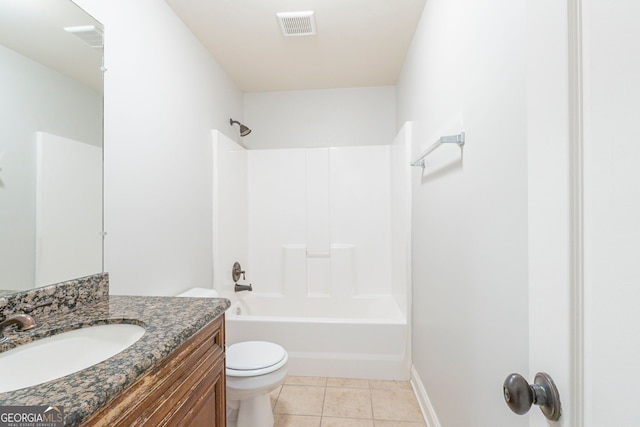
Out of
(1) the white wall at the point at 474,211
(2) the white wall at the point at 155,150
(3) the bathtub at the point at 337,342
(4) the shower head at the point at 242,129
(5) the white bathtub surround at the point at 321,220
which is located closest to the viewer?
(1) the white wall at the point at 474,211

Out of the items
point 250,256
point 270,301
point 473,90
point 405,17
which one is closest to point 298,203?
point 250,256

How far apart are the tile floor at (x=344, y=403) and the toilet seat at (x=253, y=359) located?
454 mm

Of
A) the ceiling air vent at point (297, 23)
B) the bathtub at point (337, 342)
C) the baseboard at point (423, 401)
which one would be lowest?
the baseboard at point (423, 401)

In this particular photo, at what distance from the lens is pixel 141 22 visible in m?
1.52

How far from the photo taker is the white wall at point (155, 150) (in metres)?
1.33

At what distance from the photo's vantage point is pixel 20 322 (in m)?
0.82

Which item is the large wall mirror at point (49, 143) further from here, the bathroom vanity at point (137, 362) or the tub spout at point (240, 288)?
the tub spout at point (240, 288)

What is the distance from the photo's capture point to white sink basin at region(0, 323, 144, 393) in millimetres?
726

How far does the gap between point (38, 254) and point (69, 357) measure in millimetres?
388

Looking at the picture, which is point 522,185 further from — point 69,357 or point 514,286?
point 69,357

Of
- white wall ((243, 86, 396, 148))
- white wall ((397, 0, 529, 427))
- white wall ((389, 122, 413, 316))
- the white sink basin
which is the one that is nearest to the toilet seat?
the white sink basin

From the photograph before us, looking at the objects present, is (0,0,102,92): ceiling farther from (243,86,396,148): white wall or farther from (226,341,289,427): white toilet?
(243,86,396,148): white wall

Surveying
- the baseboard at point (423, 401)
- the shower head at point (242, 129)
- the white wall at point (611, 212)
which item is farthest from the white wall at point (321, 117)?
the white wall at point (611, 212)

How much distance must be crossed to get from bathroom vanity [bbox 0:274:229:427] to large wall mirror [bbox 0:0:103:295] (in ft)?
0.30
